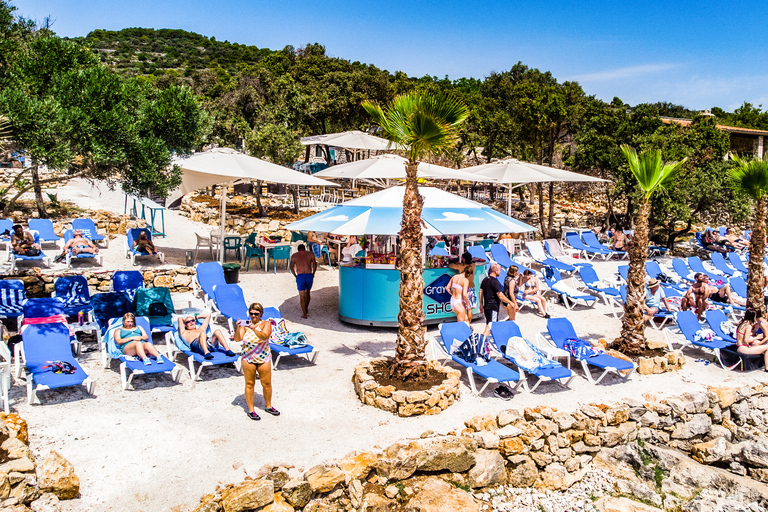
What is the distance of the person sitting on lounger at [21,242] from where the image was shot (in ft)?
39.7

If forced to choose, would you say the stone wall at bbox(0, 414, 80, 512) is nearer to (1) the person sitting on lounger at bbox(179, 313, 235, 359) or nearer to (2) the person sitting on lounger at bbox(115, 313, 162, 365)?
(2) the person sitting on lounger at bbox(115, 313, 162, 365)

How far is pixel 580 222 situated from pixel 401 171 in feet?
41.2

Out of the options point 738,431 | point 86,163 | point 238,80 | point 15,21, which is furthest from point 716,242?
point 238,80

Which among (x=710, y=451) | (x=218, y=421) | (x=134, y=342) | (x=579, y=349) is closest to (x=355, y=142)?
(x=579, y=349)

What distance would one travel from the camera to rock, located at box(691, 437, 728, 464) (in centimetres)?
802

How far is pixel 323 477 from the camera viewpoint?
18.1 ft

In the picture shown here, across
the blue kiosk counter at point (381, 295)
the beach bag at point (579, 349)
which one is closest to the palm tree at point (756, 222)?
the beach bag at point (579, 349)

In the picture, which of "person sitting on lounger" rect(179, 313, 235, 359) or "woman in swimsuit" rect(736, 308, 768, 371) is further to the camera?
"woman in swimsuit" rect(736, 308, 768, 371)

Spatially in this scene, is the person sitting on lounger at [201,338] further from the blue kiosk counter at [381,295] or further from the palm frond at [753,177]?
the palm frond at [753,177]

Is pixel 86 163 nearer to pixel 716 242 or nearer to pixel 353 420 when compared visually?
pixel 353 420

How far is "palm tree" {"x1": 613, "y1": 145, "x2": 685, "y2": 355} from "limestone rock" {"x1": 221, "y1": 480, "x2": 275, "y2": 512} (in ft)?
21.0

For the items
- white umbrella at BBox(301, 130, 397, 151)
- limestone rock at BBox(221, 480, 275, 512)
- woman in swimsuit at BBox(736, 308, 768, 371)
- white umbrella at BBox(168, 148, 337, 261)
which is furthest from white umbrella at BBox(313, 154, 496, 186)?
limestone rock at BBox(221, 480, 275, 512)

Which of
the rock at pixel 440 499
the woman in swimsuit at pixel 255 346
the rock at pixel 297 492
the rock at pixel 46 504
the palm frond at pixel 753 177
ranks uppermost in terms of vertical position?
the palm frond at pixel 753 177

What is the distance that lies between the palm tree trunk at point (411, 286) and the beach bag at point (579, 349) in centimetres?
252
